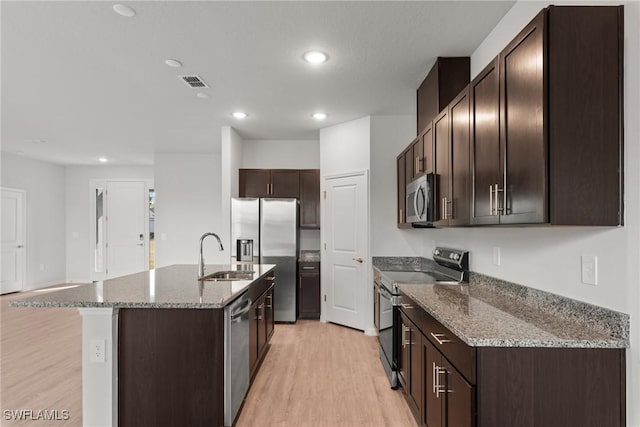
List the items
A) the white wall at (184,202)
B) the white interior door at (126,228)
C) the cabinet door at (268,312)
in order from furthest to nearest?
the white interior door at (126,228)
the white wall at (184,202)
the cabinet door at (268,312)

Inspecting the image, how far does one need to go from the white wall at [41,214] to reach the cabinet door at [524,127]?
818cm

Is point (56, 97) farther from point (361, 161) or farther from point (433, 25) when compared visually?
point (433, 25)

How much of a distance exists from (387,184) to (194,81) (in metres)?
2.46

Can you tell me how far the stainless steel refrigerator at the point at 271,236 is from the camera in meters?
5.04

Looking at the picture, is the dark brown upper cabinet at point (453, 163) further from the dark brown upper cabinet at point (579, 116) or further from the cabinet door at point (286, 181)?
the cabinet door at point (286, 181)

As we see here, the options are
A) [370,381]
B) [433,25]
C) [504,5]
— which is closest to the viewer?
[504,5]

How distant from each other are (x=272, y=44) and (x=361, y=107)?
67.9 inches

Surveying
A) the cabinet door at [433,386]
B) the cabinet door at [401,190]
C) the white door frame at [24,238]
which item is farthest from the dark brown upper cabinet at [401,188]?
the white door frame at [24,238]

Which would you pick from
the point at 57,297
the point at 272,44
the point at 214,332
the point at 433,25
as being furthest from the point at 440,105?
the point at 57,297

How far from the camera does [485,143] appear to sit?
6.28 feet

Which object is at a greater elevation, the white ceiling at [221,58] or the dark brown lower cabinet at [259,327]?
the white ceiling at [221,58]

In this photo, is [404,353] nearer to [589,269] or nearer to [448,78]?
[589,269]

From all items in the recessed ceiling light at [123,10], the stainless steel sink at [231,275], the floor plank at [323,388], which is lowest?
the floor plank at [323,388]

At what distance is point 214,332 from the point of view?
2150 mm
